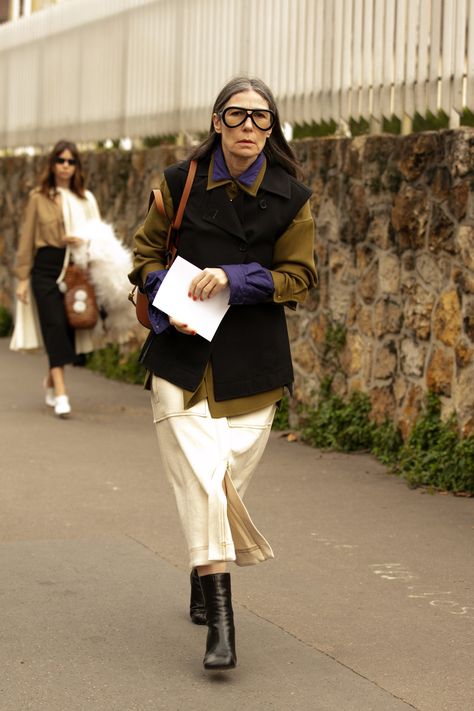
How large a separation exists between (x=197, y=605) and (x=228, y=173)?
162 centimetres

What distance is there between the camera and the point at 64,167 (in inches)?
439

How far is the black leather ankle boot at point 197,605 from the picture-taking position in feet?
18.6

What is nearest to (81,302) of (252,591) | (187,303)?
(252,591)

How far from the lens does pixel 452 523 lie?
7547mm

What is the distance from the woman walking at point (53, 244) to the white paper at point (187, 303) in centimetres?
591

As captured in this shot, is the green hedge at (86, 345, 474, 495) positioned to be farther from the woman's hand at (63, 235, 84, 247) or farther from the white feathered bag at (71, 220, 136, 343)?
the woman's hand at (63, 235, 84, 247)

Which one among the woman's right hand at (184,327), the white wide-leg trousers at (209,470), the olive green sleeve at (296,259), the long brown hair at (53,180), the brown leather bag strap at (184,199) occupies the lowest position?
the white wide-leg trousers at (209,470)

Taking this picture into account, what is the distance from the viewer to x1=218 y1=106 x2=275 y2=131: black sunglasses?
16.9 ft

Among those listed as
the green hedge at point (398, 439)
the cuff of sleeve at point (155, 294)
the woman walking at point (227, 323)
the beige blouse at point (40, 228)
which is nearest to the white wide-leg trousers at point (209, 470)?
the woman walking at point (227, 323)

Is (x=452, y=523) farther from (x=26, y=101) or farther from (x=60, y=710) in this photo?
(x=26, y=101)

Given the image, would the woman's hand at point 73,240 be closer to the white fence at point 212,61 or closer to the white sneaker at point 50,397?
the white sneaker at point 50,397

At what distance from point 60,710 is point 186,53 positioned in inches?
363

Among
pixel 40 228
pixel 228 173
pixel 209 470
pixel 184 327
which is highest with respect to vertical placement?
pixel 40 228

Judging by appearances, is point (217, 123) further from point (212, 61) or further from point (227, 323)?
point (212, 61)
